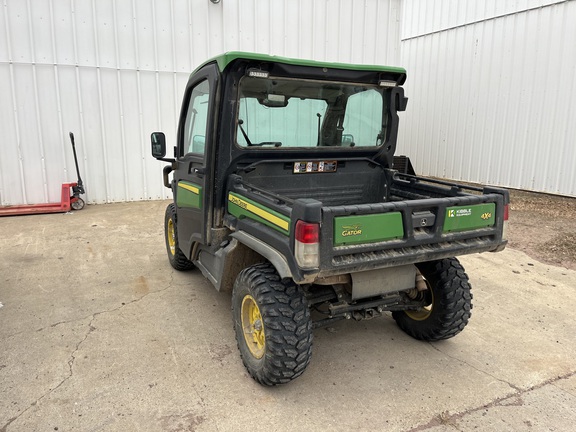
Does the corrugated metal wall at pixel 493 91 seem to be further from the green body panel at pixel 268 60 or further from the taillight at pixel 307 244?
the taillight at pixel 307 244

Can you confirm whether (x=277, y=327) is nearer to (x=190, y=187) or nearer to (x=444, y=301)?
(x=444, y=301)

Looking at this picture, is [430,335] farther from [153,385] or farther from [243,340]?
[153,385]

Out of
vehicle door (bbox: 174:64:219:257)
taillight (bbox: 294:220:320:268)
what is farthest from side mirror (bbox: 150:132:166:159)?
taillight (bbox: 294:220:320:268)

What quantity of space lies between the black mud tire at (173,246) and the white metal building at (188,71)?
4170 millimetres

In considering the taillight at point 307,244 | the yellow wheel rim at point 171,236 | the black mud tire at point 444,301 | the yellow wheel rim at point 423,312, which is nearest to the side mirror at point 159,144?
the yellow wheel rim at point 171,236

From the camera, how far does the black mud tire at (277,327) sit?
2537mm

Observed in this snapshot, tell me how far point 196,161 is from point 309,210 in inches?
65.0

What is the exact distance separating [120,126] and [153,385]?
6831 millimetres

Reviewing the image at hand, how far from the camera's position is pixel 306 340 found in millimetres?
2580

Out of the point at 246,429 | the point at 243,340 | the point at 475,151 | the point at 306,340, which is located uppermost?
the point at 475,151

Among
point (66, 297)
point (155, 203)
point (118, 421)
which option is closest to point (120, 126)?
point (155, 203)

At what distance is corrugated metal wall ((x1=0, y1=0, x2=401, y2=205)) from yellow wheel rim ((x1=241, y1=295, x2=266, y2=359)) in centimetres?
653

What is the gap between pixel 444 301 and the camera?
3141mm

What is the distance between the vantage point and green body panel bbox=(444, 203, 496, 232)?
8.84 ft
